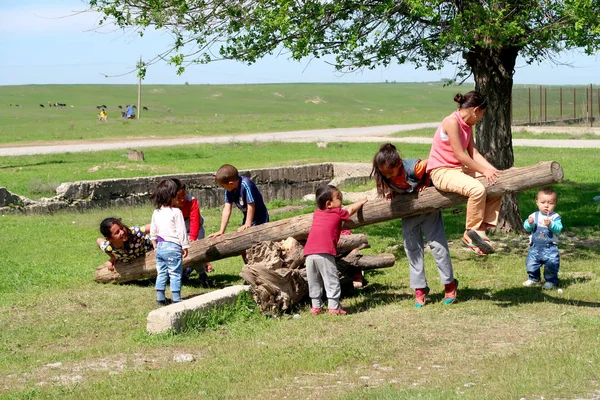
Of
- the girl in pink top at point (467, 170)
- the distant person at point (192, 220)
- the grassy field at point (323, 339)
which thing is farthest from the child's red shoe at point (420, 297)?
the distant person at point (192, 220)

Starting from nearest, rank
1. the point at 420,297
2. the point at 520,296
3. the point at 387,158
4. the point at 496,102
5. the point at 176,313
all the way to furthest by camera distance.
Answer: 1. the point at 176,313
2. the point at 387,158
3. the point at 420,297
4. the point at 520,296
5. the point at 496,102

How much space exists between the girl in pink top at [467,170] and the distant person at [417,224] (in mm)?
195

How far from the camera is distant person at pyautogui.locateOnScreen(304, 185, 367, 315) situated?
27.3 ft

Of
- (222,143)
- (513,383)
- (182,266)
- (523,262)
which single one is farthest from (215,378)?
(222,143)

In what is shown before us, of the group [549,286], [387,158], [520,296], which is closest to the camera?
[387,158]

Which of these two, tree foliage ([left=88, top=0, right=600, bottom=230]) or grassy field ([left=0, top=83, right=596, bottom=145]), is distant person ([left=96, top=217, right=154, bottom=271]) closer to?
tree foliage ([left=88, top=0, right=600, bottom=230])

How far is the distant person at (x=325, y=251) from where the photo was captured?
8312 mm

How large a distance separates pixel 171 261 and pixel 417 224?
2371 mm

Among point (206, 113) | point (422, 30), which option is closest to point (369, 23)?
point (422, 30)

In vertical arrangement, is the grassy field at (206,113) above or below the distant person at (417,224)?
above

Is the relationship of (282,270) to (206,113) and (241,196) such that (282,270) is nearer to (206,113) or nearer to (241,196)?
(241,196)

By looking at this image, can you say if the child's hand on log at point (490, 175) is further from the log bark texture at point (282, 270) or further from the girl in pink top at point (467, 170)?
the log bark texture at point (282, 270)

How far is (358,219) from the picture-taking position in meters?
8.62

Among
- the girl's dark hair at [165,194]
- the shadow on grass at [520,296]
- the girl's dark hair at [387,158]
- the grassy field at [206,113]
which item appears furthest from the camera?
the grassy field at [206,113]
